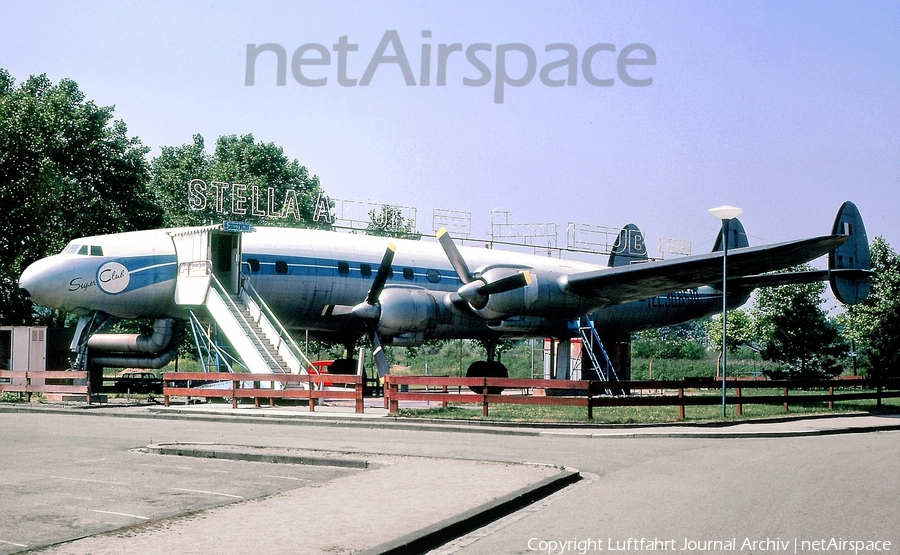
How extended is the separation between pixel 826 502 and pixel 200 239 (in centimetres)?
2361

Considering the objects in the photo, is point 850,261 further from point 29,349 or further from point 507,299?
point 29,349

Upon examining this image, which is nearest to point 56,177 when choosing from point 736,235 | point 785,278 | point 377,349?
point 377,349

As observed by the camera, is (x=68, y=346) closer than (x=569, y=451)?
No

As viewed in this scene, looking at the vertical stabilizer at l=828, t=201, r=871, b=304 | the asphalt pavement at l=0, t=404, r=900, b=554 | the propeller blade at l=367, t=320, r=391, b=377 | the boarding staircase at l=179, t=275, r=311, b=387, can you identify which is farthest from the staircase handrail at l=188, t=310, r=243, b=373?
the vertical stabilizer at l=828, t=201, r=871, b=304

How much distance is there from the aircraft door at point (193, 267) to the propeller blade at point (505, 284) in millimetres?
8853

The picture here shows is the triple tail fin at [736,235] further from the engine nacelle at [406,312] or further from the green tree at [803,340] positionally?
the engine nacelle at [406,312]

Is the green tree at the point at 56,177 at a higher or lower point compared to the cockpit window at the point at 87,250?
higher

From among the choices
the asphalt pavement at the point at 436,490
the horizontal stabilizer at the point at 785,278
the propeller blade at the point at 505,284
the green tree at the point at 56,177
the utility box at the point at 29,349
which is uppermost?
the green tree at the point at 56,177

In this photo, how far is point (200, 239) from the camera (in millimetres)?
29578

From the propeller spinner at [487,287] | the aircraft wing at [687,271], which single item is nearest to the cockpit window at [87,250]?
the propeller spinner at [487,287]

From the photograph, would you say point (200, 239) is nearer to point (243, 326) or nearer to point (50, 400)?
point (243, 326)

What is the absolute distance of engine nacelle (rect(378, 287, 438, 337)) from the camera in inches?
1152

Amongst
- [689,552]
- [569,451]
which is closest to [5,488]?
[689,552]

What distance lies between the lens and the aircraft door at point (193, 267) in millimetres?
28984
